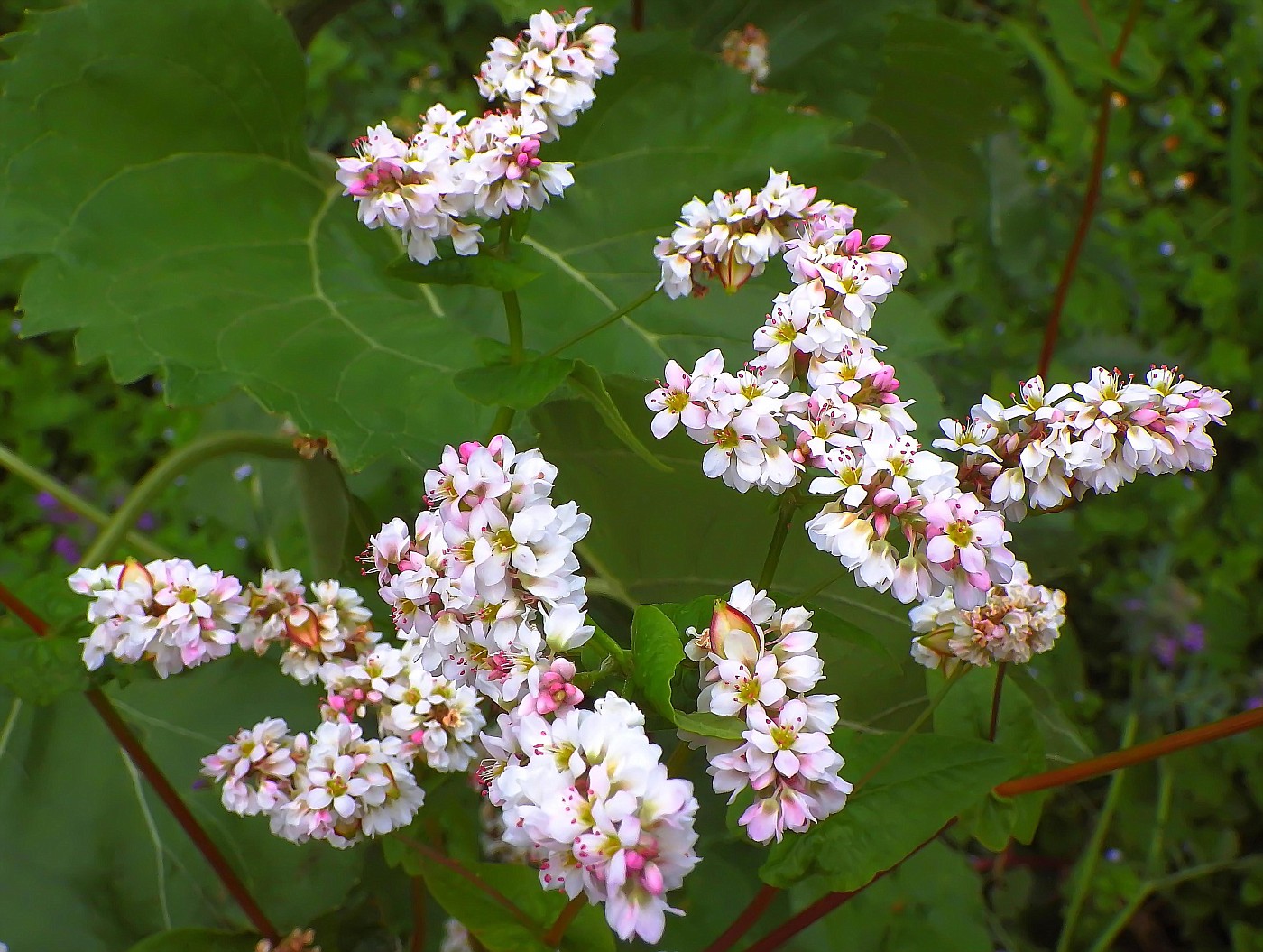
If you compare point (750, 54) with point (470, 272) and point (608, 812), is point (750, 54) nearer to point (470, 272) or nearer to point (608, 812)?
point (470, 272)

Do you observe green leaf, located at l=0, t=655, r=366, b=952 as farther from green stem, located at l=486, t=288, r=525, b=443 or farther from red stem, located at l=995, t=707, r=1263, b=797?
red stem, located at l=995, t=707, r=1263, b=797

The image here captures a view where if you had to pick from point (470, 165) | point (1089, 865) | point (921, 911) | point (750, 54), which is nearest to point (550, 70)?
point (470, 165)

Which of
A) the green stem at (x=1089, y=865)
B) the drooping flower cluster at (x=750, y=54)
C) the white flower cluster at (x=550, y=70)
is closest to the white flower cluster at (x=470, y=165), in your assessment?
the white flower cluster at (x=550, y=70)

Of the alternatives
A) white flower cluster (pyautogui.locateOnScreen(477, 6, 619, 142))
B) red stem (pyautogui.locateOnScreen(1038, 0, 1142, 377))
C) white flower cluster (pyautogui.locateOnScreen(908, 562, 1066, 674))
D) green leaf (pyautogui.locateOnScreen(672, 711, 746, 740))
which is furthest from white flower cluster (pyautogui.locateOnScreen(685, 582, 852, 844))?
red stem (pyautogui.locateOnScreen(1038, 0, 1142, 377))

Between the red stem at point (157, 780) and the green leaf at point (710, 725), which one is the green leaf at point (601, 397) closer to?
the green leaf at point (710, 725)

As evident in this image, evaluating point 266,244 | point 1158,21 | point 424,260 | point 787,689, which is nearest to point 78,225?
point 266,244

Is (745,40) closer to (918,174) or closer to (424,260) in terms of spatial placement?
(918,174)
